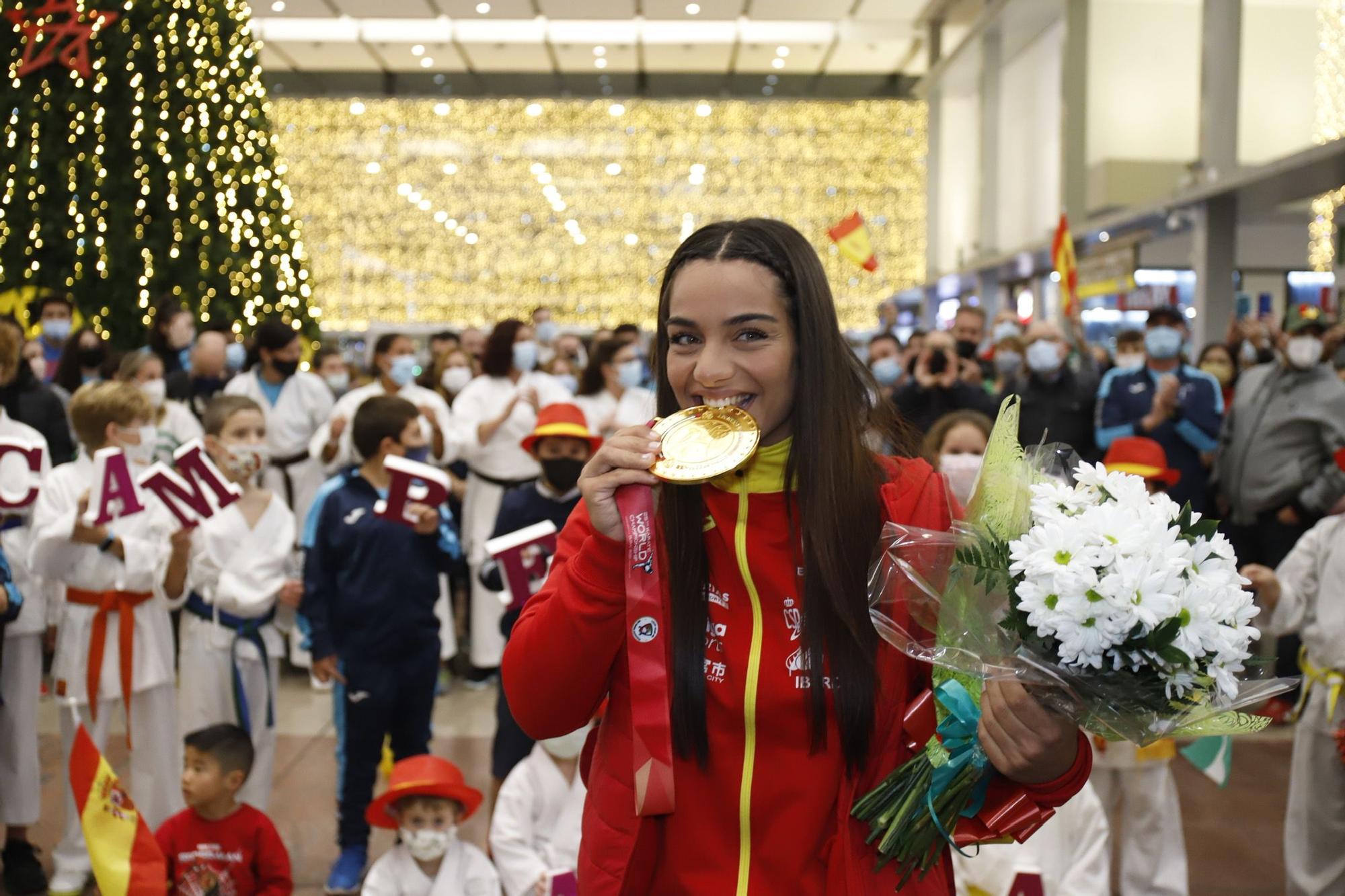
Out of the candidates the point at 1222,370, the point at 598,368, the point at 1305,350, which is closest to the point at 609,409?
the point at 598,368

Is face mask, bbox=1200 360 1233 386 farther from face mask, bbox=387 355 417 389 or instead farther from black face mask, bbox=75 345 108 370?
black face mask, bbox=75 345 108 370

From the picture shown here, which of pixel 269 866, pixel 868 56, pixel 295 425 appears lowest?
pixel 269 866

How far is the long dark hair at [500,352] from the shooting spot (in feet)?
27.2

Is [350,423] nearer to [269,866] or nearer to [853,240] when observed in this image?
[269,866]

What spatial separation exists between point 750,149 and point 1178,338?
15032 mm

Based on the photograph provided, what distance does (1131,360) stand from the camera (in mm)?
8203

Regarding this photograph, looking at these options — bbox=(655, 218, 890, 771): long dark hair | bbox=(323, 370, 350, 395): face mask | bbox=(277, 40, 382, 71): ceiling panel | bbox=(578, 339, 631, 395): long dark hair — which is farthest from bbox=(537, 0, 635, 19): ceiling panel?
bbox=(655, 218, 890, 771): long dark hair

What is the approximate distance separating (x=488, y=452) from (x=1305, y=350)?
4816 millimetres

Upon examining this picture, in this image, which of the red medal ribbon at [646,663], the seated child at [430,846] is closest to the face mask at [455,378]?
the seated child at [430,846]

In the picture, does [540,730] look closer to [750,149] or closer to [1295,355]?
[1295,355]

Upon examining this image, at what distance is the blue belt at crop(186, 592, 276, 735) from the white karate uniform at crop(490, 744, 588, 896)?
1.15 meters

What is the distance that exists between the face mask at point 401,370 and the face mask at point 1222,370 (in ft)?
19.1

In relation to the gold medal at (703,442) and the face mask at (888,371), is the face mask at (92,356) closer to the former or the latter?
the face mask at (888,371)

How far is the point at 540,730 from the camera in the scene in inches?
70.6
